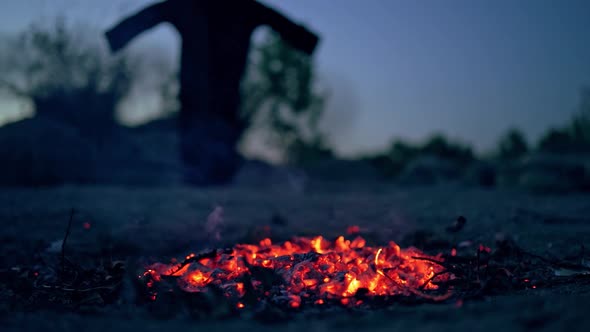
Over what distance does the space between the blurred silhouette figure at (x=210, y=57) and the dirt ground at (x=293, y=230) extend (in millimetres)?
1148

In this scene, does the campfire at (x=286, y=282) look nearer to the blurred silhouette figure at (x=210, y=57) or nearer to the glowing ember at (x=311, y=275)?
the glowing ember at (x=311, y=275)

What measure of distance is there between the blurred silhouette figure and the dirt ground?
1148 millimetres

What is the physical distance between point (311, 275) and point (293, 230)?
83.4 inches

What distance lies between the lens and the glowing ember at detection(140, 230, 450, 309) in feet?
8.68

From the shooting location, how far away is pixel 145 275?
3000 millimetres

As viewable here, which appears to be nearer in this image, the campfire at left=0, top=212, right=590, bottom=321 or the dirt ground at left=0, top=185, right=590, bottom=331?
the dirt ground at left=0, top=185, right=590, bottom=331

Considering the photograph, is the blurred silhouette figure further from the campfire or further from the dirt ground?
the campfire

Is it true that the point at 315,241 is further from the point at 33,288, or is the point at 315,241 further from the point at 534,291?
the point at 33,288

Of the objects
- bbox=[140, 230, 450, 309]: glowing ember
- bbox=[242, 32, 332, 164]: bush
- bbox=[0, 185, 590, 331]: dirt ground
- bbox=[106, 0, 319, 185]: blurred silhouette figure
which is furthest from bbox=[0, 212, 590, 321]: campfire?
bbox=[242, 32, 332, 164]: bush

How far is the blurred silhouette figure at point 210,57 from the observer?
5.53m

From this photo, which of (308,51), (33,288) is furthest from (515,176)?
(33,288)

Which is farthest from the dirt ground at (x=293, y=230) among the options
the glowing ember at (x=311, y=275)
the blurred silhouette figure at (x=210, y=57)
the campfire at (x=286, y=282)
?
the blurred silhouette figure at (x=210, y=57)

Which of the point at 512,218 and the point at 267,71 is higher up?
the point at 267,71

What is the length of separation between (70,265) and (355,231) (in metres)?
2.70
